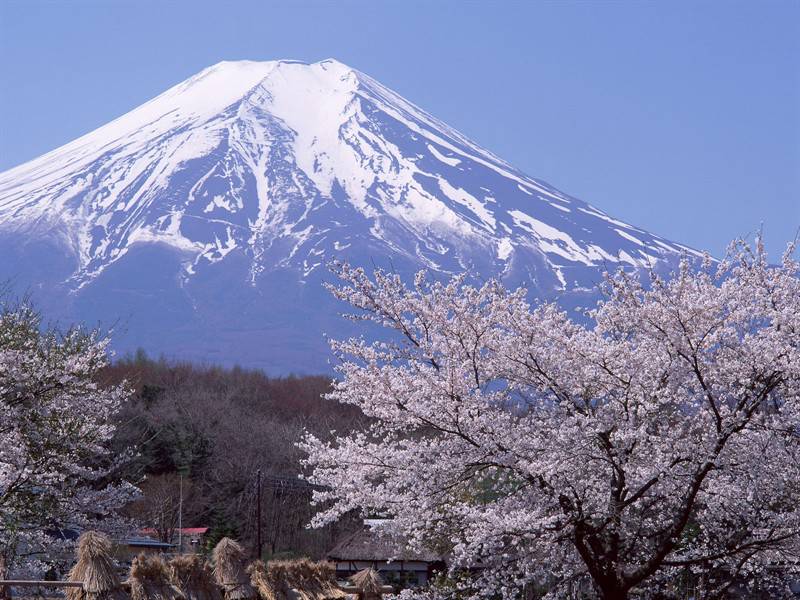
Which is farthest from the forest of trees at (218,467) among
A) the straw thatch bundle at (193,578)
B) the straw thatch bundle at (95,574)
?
the straw thatch bundle at (95,574)

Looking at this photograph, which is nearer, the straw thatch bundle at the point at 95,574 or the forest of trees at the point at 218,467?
the straw thatch bundle at the point at 95,574

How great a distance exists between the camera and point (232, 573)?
14586mm

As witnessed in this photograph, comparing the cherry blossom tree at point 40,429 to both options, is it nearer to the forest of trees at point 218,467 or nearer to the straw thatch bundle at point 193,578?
the straw thatch bundle at point 193,578

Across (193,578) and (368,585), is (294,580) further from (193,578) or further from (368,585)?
(193,578)

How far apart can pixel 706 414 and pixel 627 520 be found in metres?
1.20

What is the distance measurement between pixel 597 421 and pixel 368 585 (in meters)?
7.76

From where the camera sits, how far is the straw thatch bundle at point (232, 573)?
14391mm

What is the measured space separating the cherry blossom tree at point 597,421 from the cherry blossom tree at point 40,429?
290 cm

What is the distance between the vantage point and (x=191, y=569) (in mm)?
13242

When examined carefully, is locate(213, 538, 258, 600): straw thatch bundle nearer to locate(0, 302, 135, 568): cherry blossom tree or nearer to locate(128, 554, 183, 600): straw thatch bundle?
locate(128, 554, 183, 600): straw thatch bundle

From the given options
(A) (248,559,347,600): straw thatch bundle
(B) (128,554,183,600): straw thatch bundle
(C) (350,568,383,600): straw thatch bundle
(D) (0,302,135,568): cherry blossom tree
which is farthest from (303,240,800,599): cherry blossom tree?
(C) (350,568,383,600): straw thatch bundle

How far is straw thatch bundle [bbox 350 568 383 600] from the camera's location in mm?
16812

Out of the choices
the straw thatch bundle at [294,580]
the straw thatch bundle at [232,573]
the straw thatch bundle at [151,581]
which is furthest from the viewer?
the straw thatch bundle at [294,580]

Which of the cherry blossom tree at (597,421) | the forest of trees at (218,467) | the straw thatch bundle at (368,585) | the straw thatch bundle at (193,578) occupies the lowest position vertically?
the straw thatch bundle at (193,578)
